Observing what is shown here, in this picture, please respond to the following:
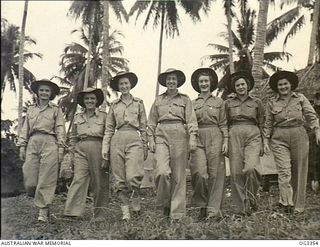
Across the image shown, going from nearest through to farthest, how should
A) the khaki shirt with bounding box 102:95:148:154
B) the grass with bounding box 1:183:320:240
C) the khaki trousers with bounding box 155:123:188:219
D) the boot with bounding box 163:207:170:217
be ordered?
the grass with bounding box 1:183:320:240 < the khaki trousers with bounding box 155:123:188:219 < the boot with bounding box 163:207:170:217 < the khaki shirt with bounding box 102:95:148:154

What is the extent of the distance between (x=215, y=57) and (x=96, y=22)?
51.9 inches

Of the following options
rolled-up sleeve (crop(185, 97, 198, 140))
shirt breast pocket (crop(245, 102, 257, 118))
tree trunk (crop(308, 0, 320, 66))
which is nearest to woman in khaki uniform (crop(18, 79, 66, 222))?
rolled-up sleeve (crop(185, 97, 198, 140))

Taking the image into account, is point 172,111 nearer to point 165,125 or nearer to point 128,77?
point 165,125

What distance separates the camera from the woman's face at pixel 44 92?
4.45 meters

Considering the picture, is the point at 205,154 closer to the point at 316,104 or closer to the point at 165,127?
the point at 165,127

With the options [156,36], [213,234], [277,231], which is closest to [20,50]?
[156,36]

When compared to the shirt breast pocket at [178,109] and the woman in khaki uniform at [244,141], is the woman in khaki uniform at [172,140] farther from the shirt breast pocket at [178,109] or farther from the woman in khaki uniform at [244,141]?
the woman in khaki uniform at [244,141]

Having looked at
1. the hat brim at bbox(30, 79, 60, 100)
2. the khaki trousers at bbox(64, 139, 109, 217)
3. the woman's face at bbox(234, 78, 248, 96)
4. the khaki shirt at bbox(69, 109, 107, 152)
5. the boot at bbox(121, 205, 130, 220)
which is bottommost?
the boot at bbox(121, 205, 130, 220)

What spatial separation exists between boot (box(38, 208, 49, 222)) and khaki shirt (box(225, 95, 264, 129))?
191 cm

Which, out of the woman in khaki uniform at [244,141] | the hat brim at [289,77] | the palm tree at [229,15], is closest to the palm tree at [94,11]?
the palm tree at [229,15]

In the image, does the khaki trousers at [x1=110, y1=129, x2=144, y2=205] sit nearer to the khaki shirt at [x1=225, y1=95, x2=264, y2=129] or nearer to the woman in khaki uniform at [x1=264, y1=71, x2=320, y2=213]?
the khaki shirt at [x1=225, y1=95, x2=264, y2=129]

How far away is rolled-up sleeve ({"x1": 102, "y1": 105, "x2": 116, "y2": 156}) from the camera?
13.9 feet

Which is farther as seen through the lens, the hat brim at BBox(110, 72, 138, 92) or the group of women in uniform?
the hat brim at BBox(110, 72, 138, 92)

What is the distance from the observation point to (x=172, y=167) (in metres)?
4.14
